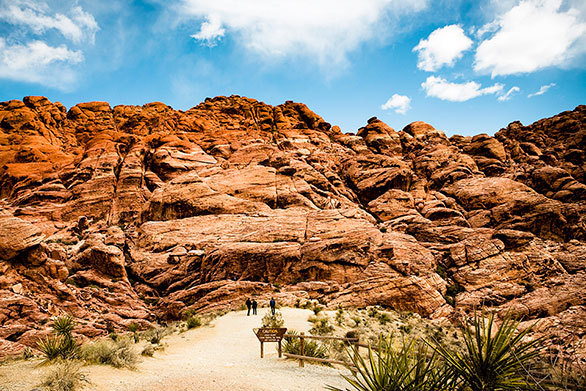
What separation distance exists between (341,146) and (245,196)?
27060 millimetres

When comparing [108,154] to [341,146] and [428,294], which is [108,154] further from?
[428,294]

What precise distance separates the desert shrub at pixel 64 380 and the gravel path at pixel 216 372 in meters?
0.33

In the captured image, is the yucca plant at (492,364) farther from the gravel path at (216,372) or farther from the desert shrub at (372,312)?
the desert shrub at (372,312)

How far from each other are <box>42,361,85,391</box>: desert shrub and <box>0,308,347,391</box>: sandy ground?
271 mm

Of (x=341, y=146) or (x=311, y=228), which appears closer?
(x=311, y=228)

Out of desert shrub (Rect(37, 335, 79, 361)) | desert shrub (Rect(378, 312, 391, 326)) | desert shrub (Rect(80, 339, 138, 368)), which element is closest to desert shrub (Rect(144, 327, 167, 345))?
desert shrub (Rect(80, 339, 138, 368))

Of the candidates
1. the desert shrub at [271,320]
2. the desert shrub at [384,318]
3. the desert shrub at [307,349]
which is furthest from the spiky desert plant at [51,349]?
the desert shrub at [384,318]

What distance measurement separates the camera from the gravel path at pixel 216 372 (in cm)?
745

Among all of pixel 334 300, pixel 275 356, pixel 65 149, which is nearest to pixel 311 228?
pixel 334 300

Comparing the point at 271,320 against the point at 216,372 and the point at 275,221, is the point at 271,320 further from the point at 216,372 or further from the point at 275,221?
the point at 275,221

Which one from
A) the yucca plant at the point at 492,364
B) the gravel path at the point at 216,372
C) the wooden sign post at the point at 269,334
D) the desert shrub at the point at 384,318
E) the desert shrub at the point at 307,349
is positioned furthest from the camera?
the desert shrub at the point at 384,318

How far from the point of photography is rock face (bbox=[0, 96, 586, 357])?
23.3 m

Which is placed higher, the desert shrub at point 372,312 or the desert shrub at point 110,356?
the desert shrub at point 110,356

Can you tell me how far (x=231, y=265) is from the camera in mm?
27500
